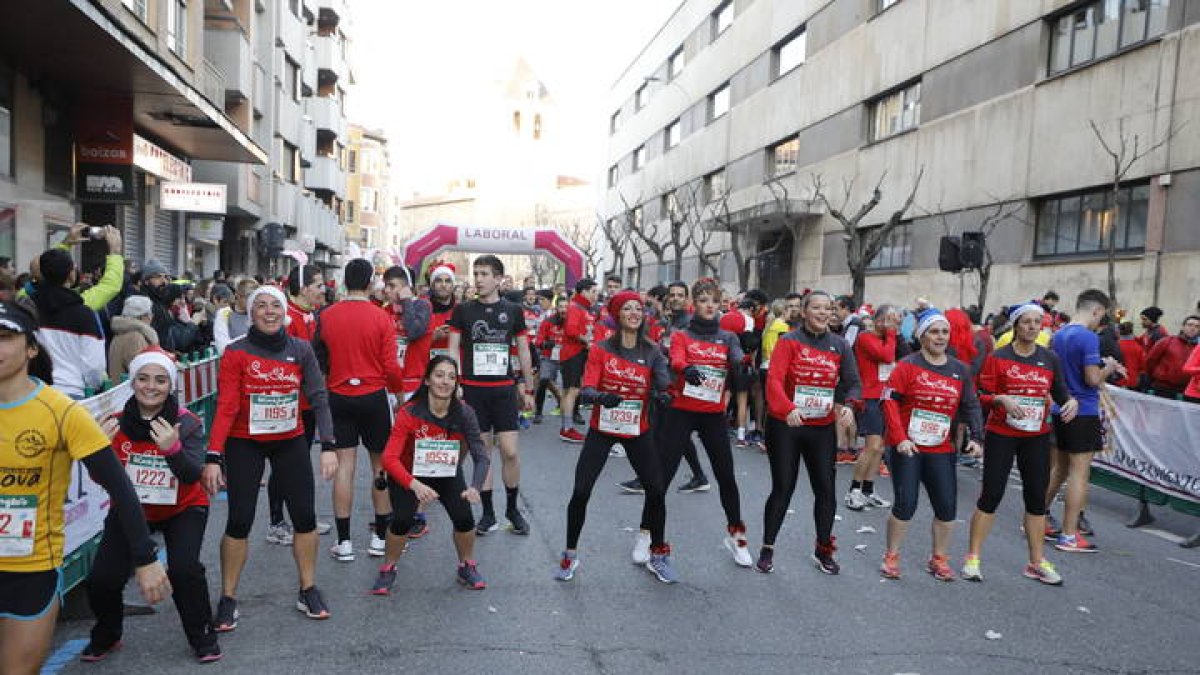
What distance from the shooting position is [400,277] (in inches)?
301

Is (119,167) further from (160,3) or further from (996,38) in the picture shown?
(996,38)

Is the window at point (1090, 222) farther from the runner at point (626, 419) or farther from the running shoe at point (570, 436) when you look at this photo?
the runner at point (626, 419)

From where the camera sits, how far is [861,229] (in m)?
25.5

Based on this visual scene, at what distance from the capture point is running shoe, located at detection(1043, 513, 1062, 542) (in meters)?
7.23

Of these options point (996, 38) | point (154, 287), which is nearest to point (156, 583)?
point (154, 287)

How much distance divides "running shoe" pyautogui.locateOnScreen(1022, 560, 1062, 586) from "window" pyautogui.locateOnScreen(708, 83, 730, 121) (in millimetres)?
33695

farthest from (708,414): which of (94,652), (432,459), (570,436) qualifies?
(570,436)

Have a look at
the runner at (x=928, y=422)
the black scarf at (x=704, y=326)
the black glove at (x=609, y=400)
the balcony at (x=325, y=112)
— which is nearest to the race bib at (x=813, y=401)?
the runner at (x=928, y=422)

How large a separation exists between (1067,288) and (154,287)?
53.4 feet

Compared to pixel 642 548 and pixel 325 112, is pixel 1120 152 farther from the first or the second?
pixel 325 112

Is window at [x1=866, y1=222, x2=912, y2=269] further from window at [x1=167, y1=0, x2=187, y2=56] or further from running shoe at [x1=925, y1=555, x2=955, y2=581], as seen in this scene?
running shoe at [x1=925, y1=555, x2=955, y2=581]

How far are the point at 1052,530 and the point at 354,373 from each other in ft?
19.3

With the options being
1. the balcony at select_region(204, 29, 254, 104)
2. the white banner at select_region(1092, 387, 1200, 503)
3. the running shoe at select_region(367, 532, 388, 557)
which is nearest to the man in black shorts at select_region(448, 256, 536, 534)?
the running shoe at select_region(367, 532, 388, 557)

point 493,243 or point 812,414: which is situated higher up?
point 493,243
